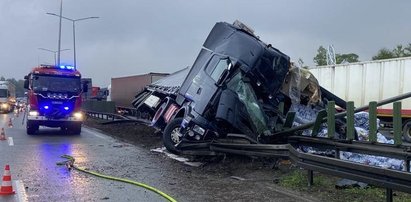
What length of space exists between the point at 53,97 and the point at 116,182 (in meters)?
10.8

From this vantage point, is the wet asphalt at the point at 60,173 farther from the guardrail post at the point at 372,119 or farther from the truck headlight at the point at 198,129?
the guardrail post at the point at 372,119

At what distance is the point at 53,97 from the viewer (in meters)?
18.3

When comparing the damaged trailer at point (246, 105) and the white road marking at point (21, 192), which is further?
the damaged trailer at point (246, 105)

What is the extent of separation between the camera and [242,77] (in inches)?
404

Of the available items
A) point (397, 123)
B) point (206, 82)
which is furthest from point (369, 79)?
point (397, 123)

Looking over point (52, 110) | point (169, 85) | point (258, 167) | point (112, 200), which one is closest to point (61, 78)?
point (52, 110)

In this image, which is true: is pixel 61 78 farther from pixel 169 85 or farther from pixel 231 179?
pixel 231 179

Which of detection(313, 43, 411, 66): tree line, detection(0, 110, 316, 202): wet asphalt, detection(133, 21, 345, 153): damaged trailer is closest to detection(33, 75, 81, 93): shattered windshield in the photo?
detection(0, 110, 316, 202): wet asphalt

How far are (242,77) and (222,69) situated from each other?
1.64 feet

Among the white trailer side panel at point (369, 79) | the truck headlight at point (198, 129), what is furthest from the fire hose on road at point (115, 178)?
the white trailer side panel at point (369, 79)

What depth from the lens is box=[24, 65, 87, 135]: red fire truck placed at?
18141 mm

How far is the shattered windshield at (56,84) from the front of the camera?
715 inches

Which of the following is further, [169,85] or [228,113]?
[169,85]

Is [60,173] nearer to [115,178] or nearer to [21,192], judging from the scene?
[115,178]
